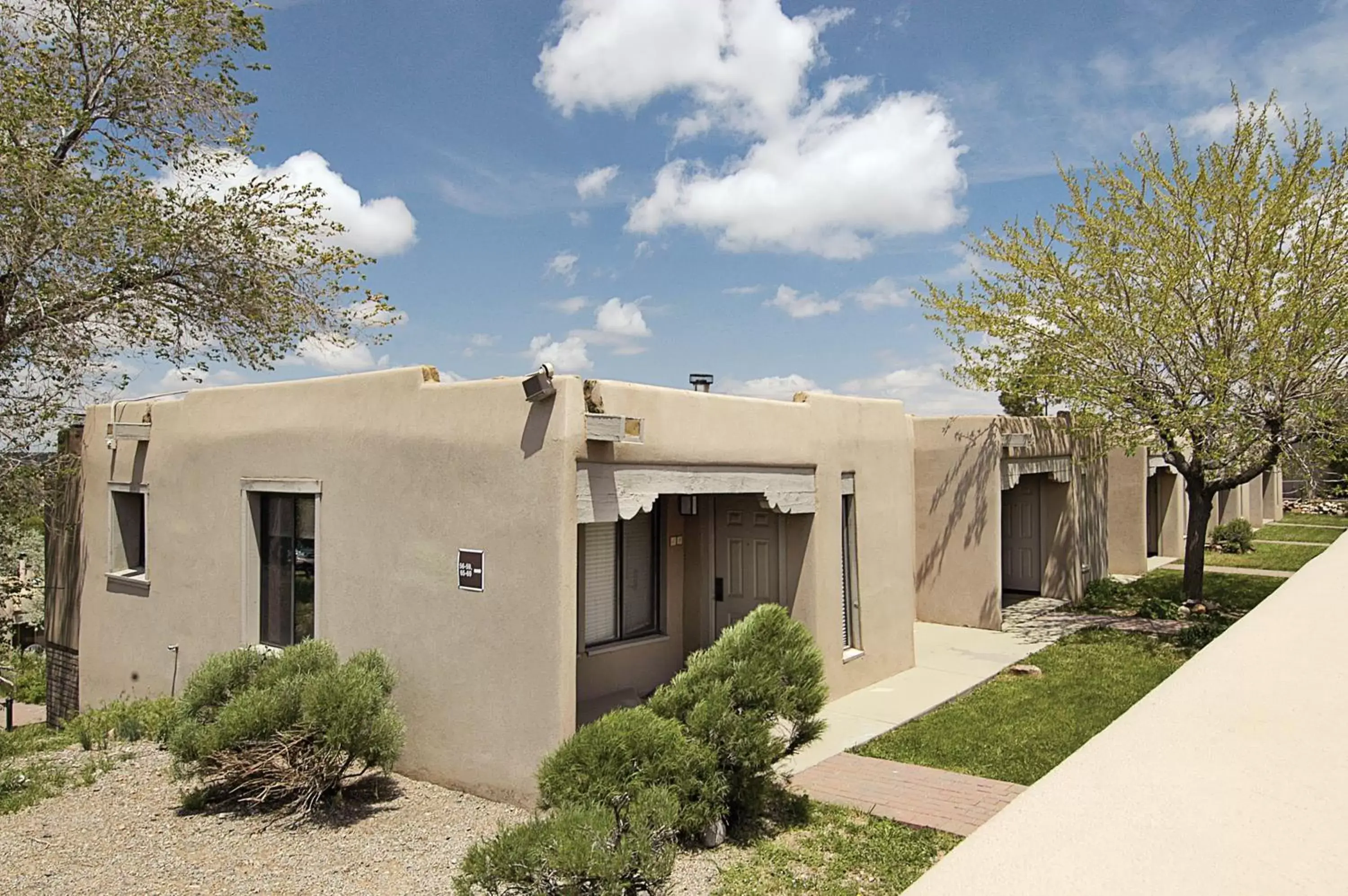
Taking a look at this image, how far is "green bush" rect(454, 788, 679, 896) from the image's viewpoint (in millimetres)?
4395

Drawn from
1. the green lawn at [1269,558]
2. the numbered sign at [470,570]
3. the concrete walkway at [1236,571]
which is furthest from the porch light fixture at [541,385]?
the green lawn at [1269,558]

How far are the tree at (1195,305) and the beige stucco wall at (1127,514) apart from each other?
14.7 ft

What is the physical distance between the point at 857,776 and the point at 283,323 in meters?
11.4

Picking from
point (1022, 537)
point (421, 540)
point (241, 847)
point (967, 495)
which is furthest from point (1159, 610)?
point (241, 847)

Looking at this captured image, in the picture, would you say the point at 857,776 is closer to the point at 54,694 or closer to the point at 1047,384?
the point at 1047,384

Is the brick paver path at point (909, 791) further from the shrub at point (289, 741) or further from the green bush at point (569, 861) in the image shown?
the shrub at point (289, 741)

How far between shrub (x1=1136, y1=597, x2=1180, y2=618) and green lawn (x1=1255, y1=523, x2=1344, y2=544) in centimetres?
1364

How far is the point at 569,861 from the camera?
4.38 m

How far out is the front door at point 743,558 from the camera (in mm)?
9945

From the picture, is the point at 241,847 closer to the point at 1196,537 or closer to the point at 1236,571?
the point at 1196,537

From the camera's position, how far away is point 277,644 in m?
9.37

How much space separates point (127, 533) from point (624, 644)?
701 centimetres

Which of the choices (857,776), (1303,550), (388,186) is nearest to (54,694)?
(388,186)

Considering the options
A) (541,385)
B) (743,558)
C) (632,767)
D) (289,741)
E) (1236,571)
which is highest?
(541,385)
